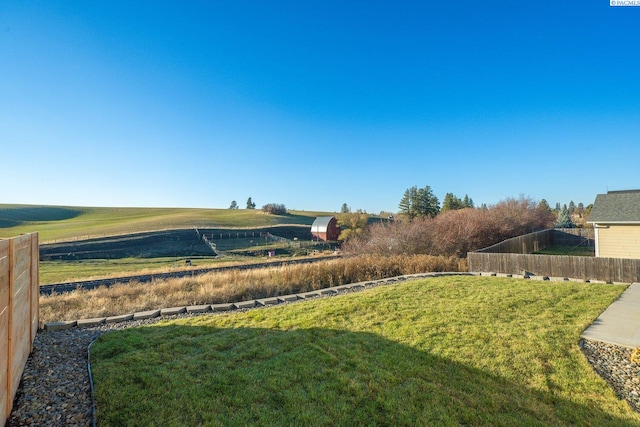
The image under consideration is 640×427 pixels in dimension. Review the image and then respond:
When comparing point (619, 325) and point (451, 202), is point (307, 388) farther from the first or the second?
point (451, 202)

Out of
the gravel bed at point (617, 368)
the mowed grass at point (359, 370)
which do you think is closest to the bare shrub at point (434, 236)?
the mowed grass at point (359, 370)

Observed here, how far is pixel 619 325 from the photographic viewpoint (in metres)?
5.52

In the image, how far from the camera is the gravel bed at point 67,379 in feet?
10.0

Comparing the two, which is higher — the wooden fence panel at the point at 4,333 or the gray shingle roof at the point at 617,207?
the gray shingle roof at the point at 617,207

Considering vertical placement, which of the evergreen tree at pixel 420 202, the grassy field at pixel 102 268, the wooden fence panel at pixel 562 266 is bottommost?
the grassy field at pixel 102 268

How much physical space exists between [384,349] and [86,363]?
4.22 m

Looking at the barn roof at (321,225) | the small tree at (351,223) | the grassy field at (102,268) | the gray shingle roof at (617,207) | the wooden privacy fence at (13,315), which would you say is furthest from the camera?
the barn roof at (321,225)

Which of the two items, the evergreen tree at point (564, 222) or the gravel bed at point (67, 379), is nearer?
the gravel bed at point (67, 379)

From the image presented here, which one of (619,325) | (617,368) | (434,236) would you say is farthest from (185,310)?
(434,236)

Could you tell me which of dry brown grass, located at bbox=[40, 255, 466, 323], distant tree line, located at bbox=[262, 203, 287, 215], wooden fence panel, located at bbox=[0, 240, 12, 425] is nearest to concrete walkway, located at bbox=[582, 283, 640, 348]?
dry brown grass, located at bbox=[40, 255, 466, 323]

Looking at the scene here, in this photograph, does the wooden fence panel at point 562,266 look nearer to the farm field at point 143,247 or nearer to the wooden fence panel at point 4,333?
the wooden fence panel at point 4,333

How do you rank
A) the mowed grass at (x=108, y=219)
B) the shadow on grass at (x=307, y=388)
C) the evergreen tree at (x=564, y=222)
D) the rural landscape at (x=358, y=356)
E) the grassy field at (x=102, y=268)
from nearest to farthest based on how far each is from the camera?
1. the shadow on grass at (x=307, y=388)
2. the rural landscape at (x=358, y=356)
3. the grassy field at (x=102, y=268)
4. the evergreen tree at (x=564, y=222)
5. the mowed grass at (x=108, y=219)

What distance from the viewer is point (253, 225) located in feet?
→ 176

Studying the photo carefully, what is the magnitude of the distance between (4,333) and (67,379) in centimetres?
130
